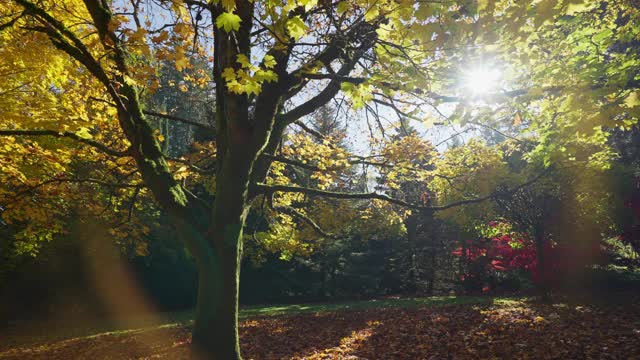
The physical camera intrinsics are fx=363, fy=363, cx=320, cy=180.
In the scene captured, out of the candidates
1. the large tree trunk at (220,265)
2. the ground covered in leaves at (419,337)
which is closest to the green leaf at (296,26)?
the large tree trunk at (220,265)

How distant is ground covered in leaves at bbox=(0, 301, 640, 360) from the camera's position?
22.6 ft

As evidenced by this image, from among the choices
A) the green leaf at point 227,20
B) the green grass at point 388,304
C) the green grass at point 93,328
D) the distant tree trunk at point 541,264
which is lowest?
the green grass at point 93,328

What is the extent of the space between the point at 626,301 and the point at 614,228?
2390 mm

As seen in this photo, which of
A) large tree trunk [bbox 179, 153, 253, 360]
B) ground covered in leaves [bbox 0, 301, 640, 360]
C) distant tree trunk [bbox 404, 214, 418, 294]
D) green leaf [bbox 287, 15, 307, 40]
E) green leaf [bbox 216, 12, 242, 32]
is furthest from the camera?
distant tree trunk [bbox 404, 214, 418, 294]

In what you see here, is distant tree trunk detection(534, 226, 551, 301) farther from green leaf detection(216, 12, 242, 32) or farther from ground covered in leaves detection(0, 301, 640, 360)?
green leaf detection(216, 12, 242, 32)

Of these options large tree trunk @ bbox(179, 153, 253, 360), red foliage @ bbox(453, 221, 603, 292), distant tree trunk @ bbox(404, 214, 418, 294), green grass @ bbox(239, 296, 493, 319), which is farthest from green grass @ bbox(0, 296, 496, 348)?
large tree trunk @ bbox(179, 153, 253, 360)

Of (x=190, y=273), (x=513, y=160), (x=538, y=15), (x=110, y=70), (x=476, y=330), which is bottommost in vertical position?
(x=476, y=330)

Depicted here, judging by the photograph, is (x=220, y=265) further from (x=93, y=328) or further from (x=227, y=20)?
(x=93, y=328)

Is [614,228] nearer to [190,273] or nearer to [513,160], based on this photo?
[513,160]

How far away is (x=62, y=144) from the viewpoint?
961 centimetres

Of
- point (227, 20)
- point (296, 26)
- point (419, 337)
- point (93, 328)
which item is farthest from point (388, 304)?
point (227, 20)

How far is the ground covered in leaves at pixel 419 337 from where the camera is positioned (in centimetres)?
689

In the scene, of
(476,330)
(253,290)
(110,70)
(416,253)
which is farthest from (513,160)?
(110,70)

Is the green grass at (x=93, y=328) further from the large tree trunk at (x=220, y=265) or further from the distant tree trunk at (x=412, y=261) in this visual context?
the large tree trunk at (x=220, y=265)
